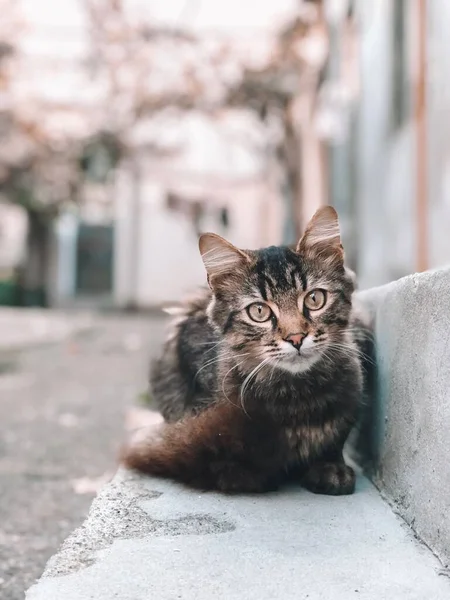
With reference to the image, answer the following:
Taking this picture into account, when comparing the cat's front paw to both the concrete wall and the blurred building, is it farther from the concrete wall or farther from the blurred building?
the concrete wall

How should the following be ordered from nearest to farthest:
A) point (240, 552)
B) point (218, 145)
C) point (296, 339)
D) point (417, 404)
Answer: point (240, 552)
point (417, 404)
point (296, 339)
point (218, 145)

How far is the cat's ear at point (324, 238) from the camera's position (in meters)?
1.81

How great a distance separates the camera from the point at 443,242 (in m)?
4.32

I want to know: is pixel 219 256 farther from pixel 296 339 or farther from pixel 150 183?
pixel 150 183

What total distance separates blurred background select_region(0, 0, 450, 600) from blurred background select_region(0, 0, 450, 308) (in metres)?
0.03

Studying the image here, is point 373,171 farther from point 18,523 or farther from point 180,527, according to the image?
point 180,527

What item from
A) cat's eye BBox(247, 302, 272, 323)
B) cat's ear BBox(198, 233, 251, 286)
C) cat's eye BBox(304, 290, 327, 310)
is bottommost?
cat's eye BBox(247, 302, 272, 323)

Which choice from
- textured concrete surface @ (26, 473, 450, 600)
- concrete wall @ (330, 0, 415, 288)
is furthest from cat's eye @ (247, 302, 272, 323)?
concrete wall @ (330, 0, 415, 288)

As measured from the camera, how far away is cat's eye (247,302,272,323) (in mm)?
1734

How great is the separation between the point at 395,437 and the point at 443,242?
2.87m

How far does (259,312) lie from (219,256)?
0.64 ft

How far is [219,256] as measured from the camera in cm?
185

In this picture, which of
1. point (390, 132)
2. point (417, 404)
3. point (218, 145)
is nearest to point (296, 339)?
point (417, 404)

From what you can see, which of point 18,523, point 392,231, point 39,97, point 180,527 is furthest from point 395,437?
point 39,97
